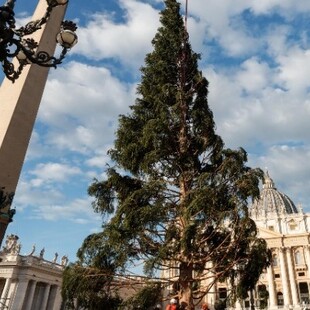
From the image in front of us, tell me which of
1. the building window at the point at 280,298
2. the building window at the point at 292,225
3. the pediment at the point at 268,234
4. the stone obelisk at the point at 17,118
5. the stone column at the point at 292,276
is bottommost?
the stone obelisk at the point at 17,118

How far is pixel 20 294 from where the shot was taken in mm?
31844

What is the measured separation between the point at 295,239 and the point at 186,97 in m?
50.7

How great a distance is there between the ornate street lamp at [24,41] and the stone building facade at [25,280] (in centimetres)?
2710

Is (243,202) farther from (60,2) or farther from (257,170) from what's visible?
(60,2)

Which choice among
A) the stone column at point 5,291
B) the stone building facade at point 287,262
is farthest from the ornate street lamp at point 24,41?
the stone building facade at point 287,262

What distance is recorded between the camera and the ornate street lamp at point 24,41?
18.6 feet

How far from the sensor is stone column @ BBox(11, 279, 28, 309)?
103 ft

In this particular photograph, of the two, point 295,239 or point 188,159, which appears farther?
point 295,239

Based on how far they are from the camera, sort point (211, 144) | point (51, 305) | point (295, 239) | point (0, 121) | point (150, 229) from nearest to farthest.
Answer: point (0, 121)
point (150, 229)
point (211, 144)
point (51, 305)
point (295, 239)

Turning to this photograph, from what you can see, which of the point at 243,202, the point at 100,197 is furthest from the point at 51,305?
the point at 243,202

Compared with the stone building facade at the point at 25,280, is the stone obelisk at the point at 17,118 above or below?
below

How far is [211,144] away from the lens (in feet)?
42.3

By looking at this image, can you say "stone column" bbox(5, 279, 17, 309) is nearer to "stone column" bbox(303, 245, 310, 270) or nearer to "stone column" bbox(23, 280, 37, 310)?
"stone column" bbox(23, 280, 37, 310)

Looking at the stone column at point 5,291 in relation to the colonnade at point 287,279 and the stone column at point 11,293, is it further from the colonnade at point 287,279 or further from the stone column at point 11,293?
the colonnade at point 287,279
